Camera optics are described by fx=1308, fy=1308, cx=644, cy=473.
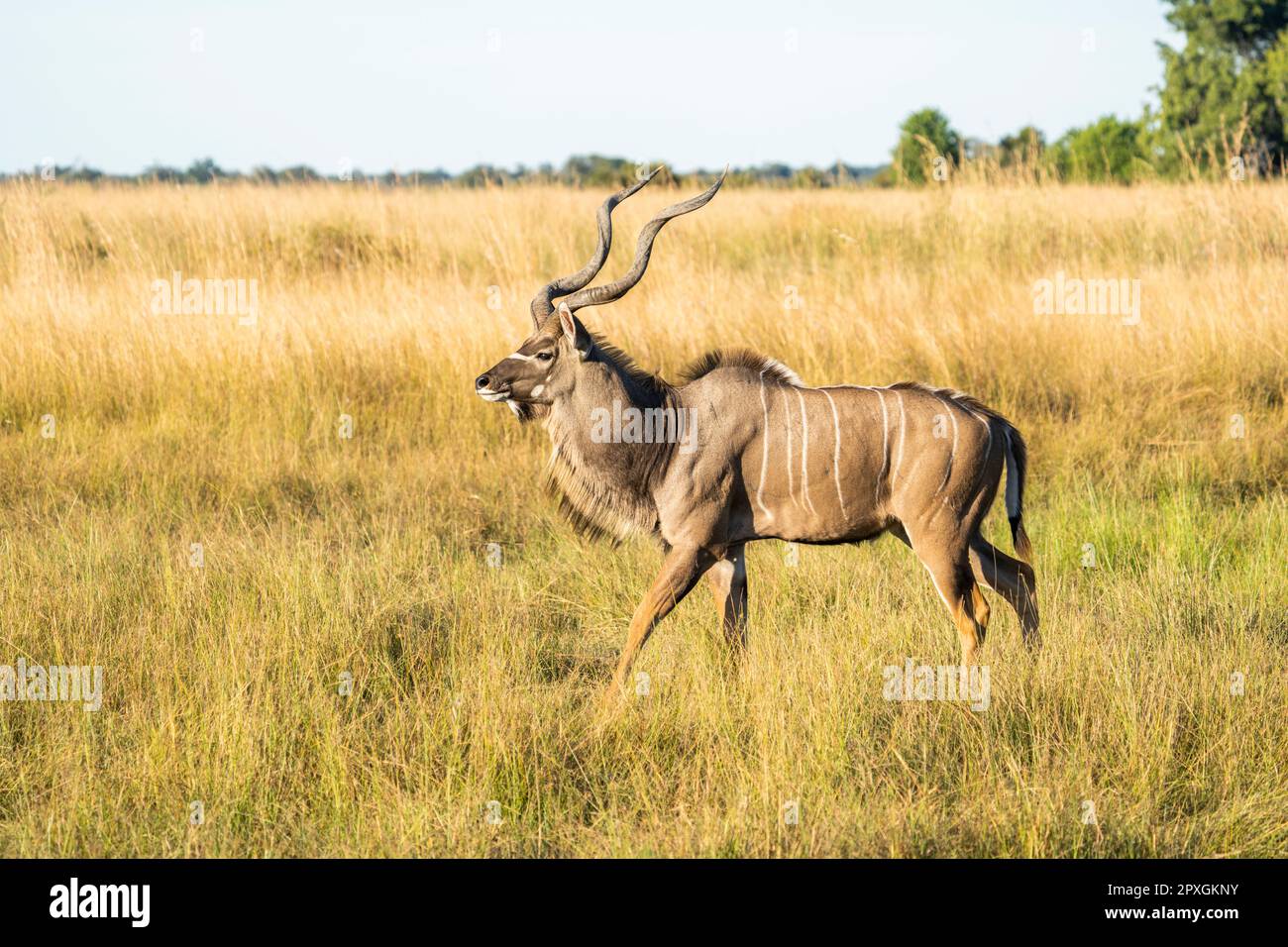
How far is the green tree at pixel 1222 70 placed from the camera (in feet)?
87.1

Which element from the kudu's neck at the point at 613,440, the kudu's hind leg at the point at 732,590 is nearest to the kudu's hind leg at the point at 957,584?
the kudu's hind leg at the point at 732,590

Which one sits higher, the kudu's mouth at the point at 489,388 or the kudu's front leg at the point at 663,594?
the kudu's mouth at the point at 489,388

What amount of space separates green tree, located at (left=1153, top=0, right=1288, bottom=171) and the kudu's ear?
24.0 meters

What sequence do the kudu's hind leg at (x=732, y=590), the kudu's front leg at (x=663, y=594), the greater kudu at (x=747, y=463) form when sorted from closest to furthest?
1. the kudu's front leg at (x=663, y=594)
2. the greater kudu at (x=747, y=463)
3. the kudu's hind leg at (x=732, y=590)

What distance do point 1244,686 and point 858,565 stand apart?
1.89 meters

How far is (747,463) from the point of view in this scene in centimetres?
498

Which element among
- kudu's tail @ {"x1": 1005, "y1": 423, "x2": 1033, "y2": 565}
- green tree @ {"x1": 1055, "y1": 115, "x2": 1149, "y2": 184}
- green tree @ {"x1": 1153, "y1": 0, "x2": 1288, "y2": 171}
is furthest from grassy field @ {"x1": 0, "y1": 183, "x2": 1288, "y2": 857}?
green tree @ {"x1": 1153, "y1": 0, "x2": 1288, "y2": 171}

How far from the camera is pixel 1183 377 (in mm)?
8438

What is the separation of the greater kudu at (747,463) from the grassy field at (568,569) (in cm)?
30

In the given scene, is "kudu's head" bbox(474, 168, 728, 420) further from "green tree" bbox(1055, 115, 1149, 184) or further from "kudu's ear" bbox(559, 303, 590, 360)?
"green tree" bbox(1055, 115, 1149, 184)

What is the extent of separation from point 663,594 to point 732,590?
18.1 inches

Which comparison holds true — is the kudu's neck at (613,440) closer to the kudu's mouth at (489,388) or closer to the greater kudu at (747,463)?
the greater kudu at (747,463)

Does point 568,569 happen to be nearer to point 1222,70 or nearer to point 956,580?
point 956,580

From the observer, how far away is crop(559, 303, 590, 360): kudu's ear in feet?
16.4
